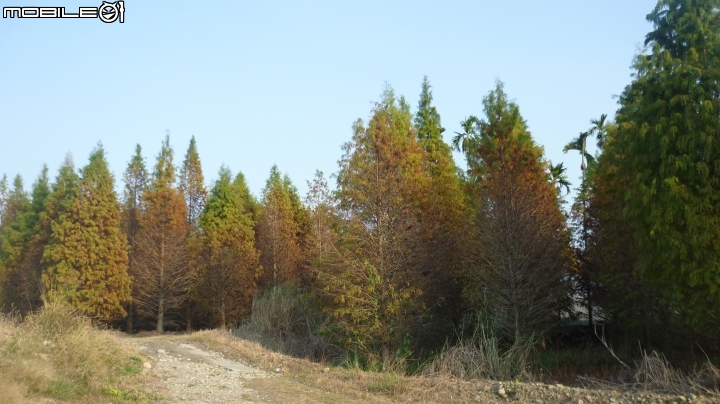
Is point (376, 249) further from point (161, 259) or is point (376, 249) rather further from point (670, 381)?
point (161, 259)

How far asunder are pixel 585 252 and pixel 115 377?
14.2 m

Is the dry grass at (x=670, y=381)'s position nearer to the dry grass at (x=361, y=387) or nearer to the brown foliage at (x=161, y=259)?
the dry grass at (x=361, y=387)

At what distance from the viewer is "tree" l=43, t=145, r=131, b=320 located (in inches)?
1013

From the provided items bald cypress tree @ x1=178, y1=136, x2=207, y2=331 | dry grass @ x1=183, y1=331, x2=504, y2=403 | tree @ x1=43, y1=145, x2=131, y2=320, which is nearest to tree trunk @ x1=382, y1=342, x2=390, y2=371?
dry grass @ x1=183, y1=331, x2=504, y2=403

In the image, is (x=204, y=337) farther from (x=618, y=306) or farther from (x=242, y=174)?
(x=242, y=174)

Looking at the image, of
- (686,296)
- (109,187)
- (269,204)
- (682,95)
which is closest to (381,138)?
(682,95)

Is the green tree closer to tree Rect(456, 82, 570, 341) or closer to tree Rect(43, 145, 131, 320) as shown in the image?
tree Rect(456, 82, 570, 341)

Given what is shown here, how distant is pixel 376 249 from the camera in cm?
1529

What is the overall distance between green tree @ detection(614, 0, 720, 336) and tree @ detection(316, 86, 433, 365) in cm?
555

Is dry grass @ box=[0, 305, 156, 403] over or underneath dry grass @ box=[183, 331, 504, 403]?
over

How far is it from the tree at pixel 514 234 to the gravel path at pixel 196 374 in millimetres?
6340

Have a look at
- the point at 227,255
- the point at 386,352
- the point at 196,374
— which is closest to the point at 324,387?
the point at 196,374

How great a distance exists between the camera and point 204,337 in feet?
61.2

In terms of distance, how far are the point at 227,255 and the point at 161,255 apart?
368cm
